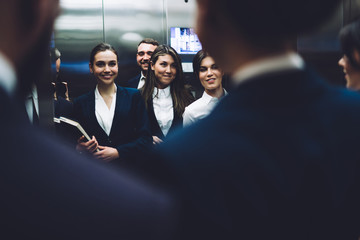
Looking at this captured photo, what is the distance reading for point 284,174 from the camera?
501 millimetres

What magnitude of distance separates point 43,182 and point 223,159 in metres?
0.24

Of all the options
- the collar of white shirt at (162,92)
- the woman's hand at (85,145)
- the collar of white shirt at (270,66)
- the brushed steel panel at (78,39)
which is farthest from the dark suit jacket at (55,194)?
the brushed steel panel at (78,39)

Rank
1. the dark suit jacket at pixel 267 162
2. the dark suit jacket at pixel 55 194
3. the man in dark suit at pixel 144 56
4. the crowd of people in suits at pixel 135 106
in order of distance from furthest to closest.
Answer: the man in dark suit at pixel 144 56
the crowd of people in suits at pixel 135 106
the dark suit jacket at pixel 267 162
the dark suit jacket at pixel 55 194

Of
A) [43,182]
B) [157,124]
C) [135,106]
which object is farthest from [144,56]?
[43,182]

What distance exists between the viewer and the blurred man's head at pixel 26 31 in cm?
37

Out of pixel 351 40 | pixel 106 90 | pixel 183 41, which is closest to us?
pixel 351 40

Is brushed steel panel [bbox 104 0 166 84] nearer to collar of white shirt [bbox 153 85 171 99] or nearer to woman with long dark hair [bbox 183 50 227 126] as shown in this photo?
collar of white shirt [bbox 153 85 171 99]

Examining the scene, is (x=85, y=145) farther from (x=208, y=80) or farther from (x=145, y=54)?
(x=145, y=54)

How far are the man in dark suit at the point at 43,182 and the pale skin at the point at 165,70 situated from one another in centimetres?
247

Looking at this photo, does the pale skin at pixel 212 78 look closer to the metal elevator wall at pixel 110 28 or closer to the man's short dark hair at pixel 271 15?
the metal elevator wall at pixel 110 28

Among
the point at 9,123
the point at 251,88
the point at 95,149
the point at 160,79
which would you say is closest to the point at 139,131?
the point at 95,149

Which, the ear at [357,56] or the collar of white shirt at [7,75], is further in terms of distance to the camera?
the ear at [357,56]

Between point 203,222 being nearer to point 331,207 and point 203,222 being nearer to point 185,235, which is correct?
point 185,235

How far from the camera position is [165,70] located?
2.87 m
